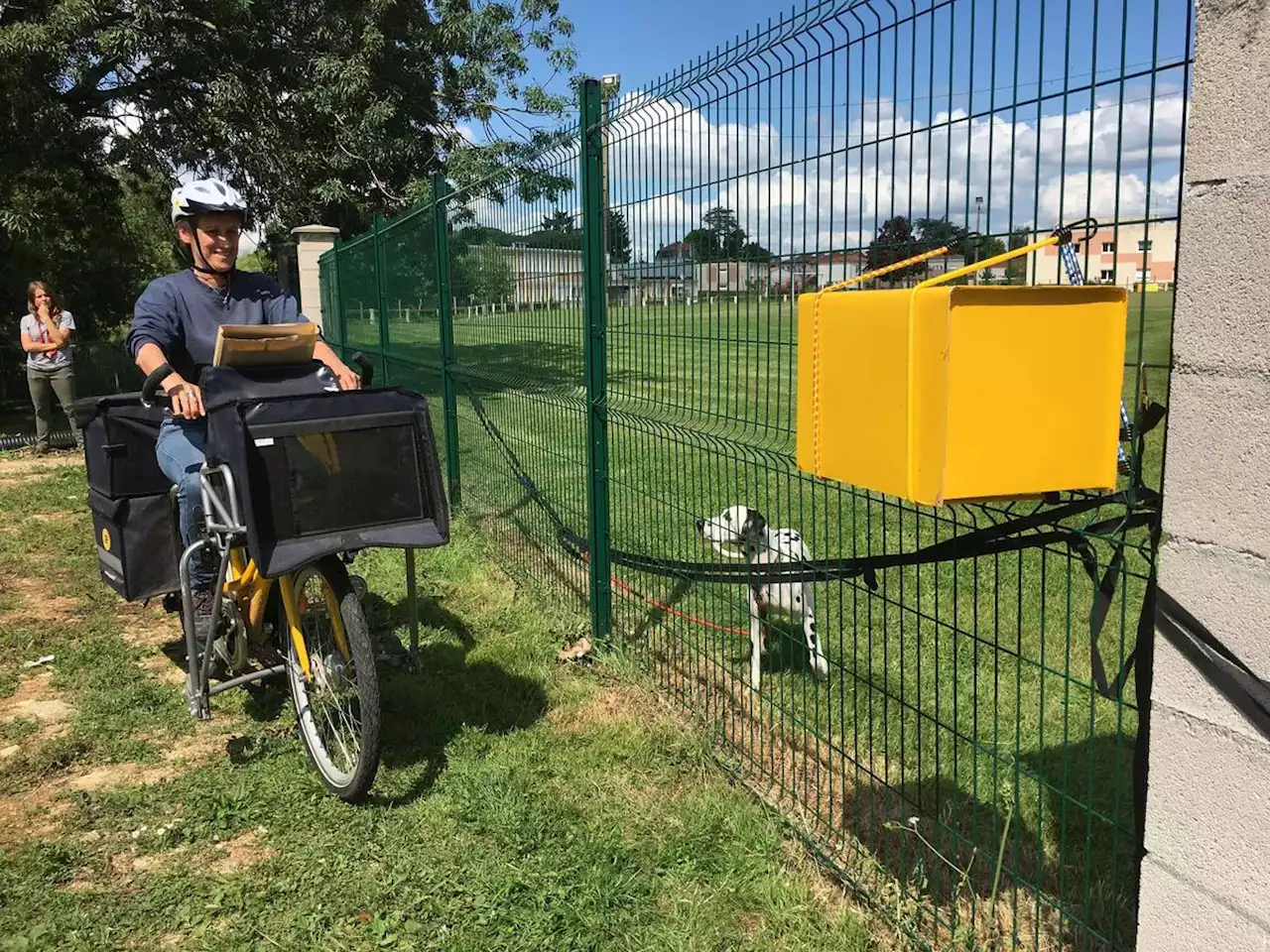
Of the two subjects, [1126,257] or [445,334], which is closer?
[1126,257]

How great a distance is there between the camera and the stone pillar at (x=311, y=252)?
1402 cm

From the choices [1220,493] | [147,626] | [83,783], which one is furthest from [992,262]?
[147,626]

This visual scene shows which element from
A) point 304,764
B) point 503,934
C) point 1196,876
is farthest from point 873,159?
point 304,764

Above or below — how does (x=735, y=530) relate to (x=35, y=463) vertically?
above

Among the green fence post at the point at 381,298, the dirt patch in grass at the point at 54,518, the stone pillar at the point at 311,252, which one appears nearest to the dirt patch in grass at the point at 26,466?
the dirt patch in grass at the point at 54,518

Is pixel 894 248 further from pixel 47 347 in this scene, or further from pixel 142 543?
pixel 47 347

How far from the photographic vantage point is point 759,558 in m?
4.06

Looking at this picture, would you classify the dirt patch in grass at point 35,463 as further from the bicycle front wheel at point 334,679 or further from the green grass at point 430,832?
the bicycle front wheel at point 334,679

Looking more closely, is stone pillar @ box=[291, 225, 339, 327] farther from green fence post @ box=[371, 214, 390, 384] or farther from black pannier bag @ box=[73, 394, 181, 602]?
black pannier bag @ box=[73, 394, 181, 602]

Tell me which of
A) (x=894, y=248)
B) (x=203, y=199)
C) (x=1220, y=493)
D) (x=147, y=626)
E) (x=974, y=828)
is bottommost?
(x=147, y=626)

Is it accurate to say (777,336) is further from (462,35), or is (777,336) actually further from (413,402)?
(462,35)

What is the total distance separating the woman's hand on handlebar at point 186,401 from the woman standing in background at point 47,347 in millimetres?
8563

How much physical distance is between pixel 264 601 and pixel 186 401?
0.87m

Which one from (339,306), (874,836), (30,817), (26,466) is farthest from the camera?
(339,306)
